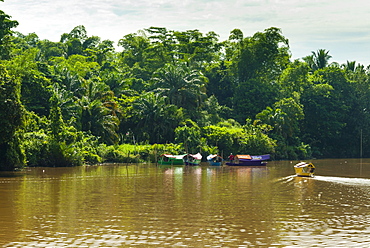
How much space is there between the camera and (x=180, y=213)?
21.3 metres

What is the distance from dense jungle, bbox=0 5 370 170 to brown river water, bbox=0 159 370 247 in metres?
11.9

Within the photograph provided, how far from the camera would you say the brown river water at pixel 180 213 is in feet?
53.3

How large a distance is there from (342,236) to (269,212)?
5207 millimetres

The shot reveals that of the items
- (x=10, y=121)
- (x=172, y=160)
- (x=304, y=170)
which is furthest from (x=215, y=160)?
(x=10, y=121)

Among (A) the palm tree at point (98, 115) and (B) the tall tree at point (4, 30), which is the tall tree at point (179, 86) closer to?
(A) the palm tree at point (98, 115)

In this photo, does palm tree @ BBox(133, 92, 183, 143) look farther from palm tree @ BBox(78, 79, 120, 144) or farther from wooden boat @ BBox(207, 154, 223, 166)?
wooden boat @ BBox(207, 154, 223, 166)

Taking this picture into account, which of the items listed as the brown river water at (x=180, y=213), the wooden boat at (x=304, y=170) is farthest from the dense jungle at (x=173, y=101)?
the wooden boat at (x=304, y=170)

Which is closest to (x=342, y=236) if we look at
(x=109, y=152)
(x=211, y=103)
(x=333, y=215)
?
(x=333, y=215)

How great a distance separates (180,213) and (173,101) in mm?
45607

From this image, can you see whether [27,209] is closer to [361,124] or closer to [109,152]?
[109,152]

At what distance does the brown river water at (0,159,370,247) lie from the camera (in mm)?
16234

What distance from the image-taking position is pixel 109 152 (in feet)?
182

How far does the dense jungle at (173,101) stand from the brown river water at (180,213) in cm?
1188

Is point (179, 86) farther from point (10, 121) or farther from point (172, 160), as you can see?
point (10, 121)
